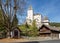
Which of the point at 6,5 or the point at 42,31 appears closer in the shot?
the point at 6,5

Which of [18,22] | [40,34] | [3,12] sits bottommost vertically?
[40,34]

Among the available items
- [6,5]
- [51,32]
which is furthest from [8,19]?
[51,32]

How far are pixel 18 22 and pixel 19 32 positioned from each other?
18.1 metres

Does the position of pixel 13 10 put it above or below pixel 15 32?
above

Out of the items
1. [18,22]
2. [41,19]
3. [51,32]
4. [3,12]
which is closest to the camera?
[3,12]

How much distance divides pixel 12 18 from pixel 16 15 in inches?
61.5

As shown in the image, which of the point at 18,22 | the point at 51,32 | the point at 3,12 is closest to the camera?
the point at 3,12

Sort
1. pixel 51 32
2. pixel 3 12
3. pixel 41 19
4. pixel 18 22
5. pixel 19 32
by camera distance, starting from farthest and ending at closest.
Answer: pixel 41 19 < pixel 51 32 < pixel 19 32 < pixel 18 22 < pixel 3 12

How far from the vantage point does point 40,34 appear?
73.4 m

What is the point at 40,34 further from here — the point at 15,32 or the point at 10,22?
the point at 10,22

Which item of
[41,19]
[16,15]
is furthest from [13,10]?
[41,19]

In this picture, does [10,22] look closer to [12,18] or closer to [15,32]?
[12,18]

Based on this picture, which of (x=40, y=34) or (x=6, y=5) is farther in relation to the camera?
(x=40, y=34)

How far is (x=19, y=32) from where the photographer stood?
63000 mm
